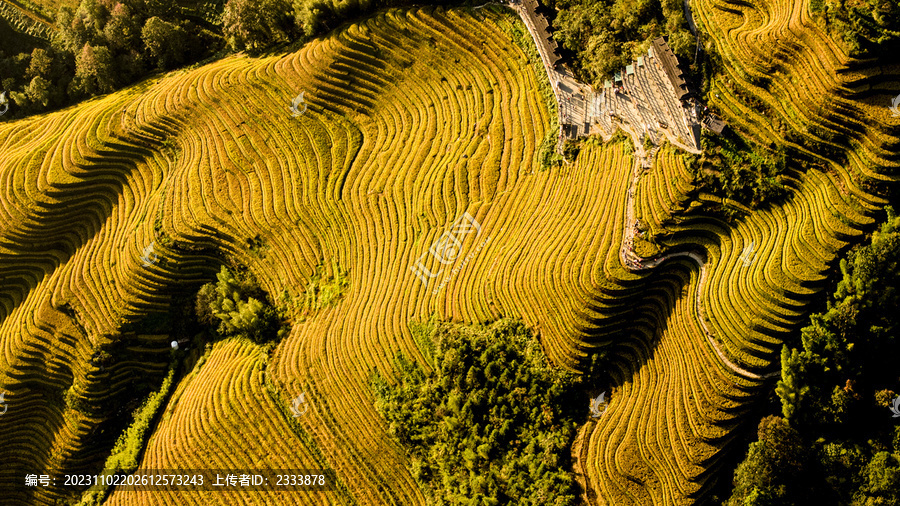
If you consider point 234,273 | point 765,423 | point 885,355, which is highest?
point 885,355

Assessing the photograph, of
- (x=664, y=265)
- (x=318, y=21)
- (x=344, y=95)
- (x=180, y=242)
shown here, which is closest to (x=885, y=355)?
(x=664, y=265)

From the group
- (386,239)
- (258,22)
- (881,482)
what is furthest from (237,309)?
(881,482)

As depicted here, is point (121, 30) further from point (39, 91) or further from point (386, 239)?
point (386, 239)

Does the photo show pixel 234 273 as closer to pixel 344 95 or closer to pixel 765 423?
pixel 344 95

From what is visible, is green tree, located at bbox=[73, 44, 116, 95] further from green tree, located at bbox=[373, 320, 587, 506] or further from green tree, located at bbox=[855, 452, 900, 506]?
green tree, located at bbox=[855, 452, 900, 506]

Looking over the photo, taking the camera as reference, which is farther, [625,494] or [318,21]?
[318,21]

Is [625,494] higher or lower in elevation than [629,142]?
lower

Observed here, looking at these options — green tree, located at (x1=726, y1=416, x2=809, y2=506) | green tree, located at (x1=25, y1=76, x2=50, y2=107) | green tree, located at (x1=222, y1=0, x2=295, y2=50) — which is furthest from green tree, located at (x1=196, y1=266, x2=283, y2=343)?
green tree, located at (x1=726, y1=416, x2=809, y2=506)

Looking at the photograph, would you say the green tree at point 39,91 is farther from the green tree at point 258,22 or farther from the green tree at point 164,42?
the green tree at point 258,22
